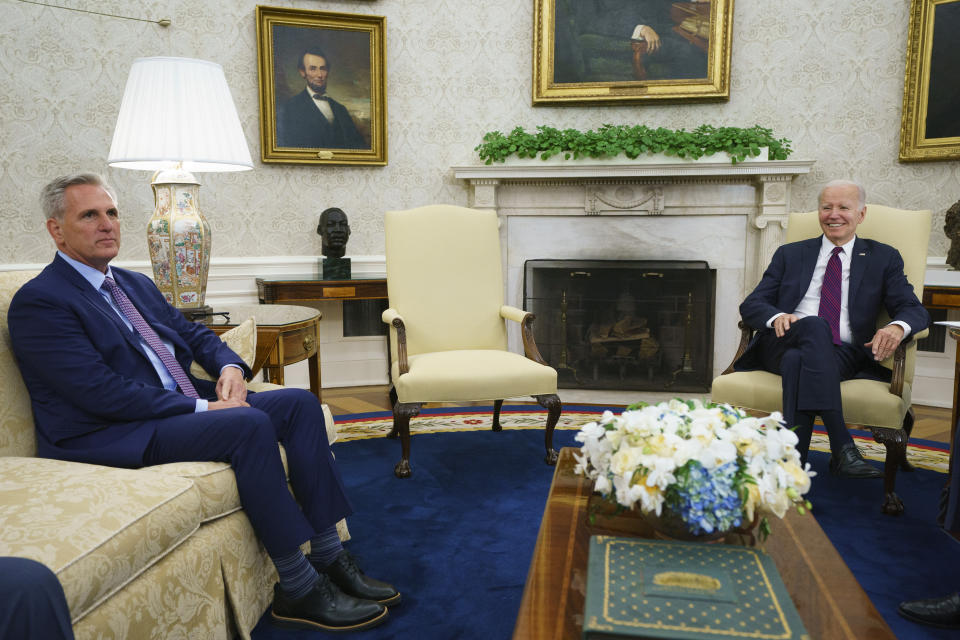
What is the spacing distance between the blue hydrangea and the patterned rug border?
2.41 metres

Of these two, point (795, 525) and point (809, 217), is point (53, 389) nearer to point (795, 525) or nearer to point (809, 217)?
point (795, 525)

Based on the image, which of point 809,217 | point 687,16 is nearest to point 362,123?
point 687,16

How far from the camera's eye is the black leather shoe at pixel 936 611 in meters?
1.77

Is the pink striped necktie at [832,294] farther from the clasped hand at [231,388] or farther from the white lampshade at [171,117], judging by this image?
the white lampshade at [171,117]

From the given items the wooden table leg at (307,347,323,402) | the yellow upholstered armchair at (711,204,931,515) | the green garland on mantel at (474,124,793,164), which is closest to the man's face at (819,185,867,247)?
the yellow upholstered armchair at (711,204,931,515)

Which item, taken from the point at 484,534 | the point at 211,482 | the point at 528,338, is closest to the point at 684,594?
the point at 211,482

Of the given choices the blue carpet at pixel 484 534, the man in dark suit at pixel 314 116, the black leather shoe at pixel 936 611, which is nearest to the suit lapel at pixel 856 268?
the blue carpet at pixel 484 534

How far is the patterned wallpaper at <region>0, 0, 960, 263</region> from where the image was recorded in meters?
3.96

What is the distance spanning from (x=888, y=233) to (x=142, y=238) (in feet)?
13.8

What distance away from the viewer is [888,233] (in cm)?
296

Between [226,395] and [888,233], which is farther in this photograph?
[888,233]

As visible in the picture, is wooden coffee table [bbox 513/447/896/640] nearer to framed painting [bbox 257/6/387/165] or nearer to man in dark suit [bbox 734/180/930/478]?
man in dark suit [bbox 734/180/930/478]

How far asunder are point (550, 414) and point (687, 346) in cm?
177

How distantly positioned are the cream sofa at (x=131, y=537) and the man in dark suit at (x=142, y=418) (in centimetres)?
6
